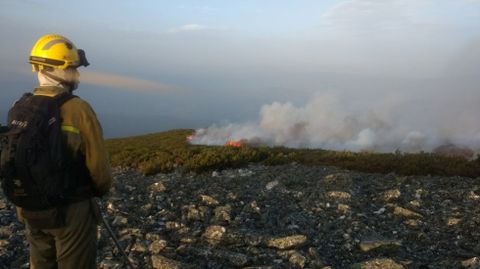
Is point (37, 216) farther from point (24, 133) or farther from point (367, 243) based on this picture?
point (367, 243)

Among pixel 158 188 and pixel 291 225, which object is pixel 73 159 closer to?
pixel 291 225

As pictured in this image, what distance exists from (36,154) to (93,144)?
Result: 0.60 metres

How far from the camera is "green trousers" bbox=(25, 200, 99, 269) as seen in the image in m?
5.98

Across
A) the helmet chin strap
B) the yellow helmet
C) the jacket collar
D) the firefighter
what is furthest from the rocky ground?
the yellow helmet

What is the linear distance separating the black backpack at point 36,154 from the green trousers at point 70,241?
0.38m

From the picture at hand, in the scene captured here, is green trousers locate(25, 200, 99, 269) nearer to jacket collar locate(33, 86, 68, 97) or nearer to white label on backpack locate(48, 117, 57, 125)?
white label on backpack locate(48, 117, 57, 125)

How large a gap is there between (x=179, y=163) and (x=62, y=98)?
2032cm

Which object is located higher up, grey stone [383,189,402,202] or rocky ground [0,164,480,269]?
grey stone [383,189,402,202]

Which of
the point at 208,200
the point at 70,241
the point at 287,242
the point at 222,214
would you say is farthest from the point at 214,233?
the point at 70,241

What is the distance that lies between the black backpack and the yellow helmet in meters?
0.40

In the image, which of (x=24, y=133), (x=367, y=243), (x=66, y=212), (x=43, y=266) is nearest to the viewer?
(x=24, y=133)

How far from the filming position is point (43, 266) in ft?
20.8

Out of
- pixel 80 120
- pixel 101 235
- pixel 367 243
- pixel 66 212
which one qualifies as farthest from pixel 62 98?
pixel 367 243

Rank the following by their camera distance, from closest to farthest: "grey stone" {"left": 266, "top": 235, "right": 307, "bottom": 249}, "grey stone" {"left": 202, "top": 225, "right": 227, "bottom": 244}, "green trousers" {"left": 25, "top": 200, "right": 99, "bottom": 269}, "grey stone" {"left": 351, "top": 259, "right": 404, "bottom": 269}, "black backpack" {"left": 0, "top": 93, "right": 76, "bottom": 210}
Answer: "black backpack" {"left": 0, "top": 93, "right": 76, "bottom": 210} < "green trousers" {"left": 25, "top": 200, "right": 99, "bottom": 269} < "grey stone" {"left": 351, "top": 259, "right": 404, "bottom": 269} < "grey stone" {"left": 266, "top": 235, "right": 307, "bottom": 249} < "grey stone" {"left": 202, "top": 225, "right": 227, "bottom": 244}
